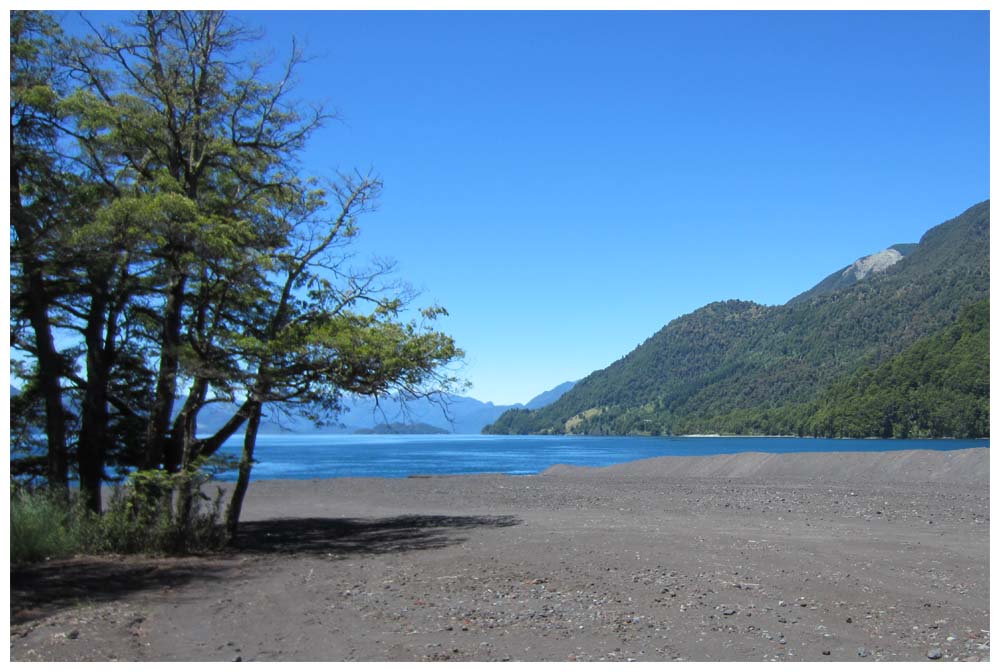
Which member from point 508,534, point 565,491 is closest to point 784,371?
point 565,491

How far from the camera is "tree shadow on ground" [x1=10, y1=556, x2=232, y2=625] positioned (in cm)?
829

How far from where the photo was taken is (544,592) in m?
8.62

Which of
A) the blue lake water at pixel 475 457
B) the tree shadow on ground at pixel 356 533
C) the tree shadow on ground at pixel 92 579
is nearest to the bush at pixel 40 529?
the tree shadow on ground at pixel 92 579

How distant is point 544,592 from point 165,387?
755 centimetres

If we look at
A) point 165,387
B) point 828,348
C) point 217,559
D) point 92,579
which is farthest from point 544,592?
point 828,348

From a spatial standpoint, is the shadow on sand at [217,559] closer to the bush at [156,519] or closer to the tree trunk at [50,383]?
the bush at [156,519]

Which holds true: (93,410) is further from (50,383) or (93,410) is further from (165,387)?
(165,387)

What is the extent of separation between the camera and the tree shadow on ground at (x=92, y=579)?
27.2ft

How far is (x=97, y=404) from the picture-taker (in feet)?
44.9

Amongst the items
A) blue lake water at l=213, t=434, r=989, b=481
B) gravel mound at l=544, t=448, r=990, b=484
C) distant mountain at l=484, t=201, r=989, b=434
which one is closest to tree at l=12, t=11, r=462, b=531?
blue lake water at l=213, t=434, r=989, b=481

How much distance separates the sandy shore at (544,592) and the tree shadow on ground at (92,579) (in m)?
0.04

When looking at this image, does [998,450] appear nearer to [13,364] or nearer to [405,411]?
[405,411]

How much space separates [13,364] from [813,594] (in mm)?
11538

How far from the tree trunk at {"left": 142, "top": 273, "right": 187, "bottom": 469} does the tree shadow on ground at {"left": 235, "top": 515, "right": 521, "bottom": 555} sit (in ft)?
6.59
